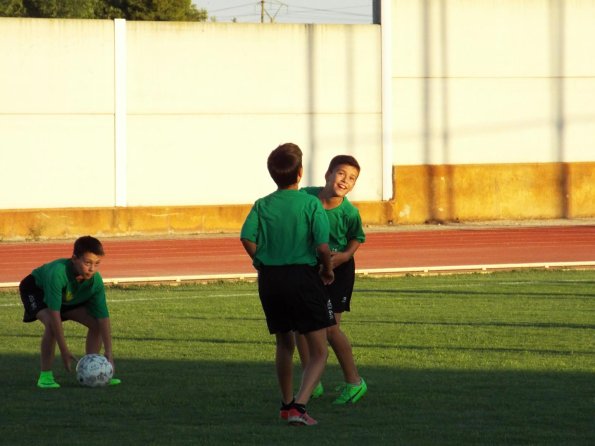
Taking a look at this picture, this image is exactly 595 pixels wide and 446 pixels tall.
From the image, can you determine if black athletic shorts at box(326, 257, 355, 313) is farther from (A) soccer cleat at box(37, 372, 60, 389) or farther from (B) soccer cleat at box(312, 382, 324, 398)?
(A) soccer cleat at box(37, 372, 60, 389)

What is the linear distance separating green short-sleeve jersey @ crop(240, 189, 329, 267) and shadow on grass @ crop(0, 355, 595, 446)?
1016mm

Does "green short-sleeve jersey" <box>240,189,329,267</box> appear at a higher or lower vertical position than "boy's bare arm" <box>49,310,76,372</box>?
higher

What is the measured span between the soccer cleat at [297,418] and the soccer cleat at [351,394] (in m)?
0.89

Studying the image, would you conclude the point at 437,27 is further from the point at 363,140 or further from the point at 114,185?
the point at 114,185

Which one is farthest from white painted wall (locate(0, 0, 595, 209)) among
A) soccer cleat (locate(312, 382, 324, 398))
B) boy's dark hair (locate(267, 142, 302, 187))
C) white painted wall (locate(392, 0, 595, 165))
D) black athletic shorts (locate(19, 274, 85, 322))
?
boy's dark hair (locate(267, 142, 302, 187))

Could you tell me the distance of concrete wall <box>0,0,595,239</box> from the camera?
3397cm

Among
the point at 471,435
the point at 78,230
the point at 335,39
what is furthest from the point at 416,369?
the point at 335,39

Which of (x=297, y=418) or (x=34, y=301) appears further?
(x=34, y=301)

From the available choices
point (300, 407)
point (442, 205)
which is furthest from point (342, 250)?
point (442, 205)

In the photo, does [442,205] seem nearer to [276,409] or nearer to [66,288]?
[66,288]

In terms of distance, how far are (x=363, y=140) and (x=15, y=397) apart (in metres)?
27.6

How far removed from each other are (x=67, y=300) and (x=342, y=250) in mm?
2274

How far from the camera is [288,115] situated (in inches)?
1409

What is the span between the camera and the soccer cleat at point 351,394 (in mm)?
9000
